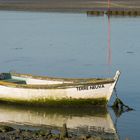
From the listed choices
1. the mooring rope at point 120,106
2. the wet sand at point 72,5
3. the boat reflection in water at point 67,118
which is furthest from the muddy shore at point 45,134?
the wet sand at point 72,5

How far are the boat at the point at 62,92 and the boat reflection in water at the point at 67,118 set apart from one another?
356 millimetres

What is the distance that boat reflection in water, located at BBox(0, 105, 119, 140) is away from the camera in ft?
66.3

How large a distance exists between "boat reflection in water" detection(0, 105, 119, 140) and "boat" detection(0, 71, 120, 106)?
0.36 meters

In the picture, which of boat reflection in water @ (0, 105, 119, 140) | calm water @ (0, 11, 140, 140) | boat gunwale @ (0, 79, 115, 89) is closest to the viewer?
boat reflection in water @ (0, 105, 119, 140)

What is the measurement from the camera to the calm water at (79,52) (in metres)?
26.0

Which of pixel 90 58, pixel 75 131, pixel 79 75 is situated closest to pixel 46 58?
pixel 90 58

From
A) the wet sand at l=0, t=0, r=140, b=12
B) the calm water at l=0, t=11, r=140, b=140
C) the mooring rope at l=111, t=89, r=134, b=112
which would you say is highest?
the wet sand at l=0, t=0, r=140, b=12

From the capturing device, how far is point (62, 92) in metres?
22.8

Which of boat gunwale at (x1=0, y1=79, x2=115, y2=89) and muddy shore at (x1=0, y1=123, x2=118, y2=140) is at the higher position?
boat gunwale at (x1=0, y1=79, x2=115, y2=89)

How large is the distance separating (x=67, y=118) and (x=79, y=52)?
17.7 meters

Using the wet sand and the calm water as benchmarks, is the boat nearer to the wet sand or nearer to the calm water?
the calm water

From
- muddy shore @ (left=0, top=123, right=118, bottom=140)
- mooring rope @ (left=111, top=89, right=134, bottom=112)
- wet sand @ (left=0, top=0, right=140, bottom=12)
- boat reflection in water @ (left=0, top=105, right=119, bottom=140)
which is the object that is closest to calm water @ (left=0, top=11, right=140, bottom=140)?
boat reflection in water @ (left=0, top=105, right=119, bottom=140)

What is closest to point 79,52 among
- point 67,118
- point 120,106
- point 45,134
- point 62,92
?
point 120,106

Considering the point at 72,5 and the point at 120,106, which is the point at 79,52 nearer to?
the point at 120,106
